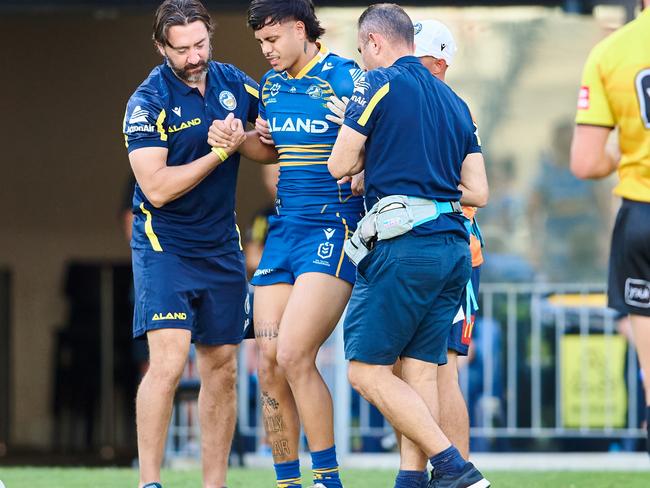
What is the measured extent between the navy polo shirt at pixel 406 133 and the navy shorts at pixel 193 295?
0.90 metres

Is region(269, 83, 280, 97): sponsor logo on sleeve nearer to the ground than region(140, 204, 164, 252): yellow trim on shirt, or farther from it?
farther from it

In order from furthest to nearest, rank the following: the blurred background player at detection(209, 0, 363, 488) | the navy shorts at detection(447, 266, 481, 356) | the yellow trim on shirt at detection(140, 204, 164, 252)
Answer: the navy shorts at detection(447, 266, 481, 356)
the yellow trim on shirt at detection(140, 204, 164, 252)
the blurred background player at detection(209, 0, 363, 488)

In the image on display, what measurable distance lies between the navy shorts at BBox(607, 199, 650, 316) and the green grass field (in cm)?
272

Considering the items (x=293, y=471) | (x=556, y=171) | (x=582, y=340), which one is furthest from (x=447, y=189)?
(x=556, y=171)

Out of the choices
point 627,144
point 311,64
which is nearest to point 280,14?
point 311,64

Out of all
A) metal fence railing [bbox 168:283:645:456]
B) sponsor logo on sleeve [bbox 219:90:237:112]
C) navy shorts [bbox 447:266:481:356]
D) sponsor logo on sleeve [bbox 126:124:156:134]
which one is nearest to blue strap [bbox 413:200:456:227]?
navy shorts [bbox 447:266:481:356]

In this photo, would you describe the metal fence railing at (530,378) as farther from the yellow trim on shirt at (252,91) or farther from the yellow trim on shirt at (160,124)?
the yellow trim on shirt at (160,124)

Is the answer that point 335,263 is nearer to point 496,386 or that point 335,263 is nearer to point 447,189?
point 447,189

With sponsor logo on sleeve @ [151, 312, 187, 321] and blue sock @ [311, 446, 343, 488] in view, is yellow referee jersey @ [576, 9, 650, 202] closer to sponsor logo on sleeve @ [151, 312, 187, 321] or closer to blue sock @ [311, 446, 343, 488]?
blue sock @ [311, 446, 343, 488]

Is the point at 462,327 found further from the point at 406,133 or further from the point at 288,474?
the point at 406,133

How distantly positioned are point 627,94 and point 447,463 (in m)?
1.59

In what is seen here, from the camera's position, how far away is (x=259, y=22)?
5516 millimetres

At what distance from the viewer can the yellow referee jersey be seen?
14.3 ft

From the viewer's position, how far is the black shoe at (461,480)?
16.5ft
